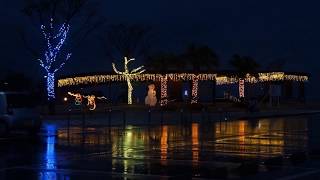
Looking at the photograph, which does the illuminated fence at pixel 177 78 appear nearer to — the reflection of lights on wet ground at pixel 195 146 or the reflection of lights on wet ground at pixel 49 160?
the reflection of lights on wet ground at pixel 195 146

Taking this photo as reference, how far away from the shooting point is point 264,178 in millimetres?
14773

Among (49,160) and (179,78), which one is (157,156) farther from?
(179,78)

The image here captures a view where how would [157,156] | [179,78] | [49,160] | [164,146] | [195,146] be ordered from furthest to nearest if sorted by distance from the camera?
[179,78] → [195,146] → [164,146] → [157,156] → [49,160]

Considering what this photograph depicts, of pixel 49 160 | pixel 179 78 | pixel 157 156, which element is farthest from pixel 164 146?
pixel 179 78

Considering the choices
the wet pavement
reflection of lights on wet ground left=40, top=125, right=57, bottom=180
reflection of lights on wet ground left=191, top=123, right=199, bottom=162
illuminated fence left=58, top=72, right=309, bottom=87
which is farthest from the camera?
illuminated fence left=58, top=72, right=309, bottom=87

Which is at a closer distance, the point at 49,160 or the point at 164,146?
the point at 49,160

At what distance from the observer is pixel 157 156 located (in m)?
20.0

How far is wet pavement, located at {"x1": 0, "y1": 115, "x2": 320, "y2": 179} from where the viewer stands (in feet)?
51.4

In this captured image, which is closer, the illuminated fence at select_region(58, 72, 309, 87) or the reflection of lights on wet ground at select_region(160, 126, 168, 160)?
the reflection of lights on wet ground at select_region(160, 126, 168, 160)

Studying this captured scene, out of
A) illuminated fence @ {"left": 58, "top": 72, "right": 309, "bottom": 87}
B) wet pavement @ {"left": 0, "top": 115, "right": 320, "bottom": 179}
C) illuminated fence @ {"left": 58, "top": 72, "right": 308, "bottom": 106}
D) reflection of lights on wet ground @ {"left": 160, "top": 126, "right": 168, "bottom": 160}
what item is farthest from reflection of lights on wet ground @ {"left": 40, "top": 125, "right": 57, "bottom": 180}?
illuminated fence @ {"left": 58, "top": 72, "right": 309, "bottom": 87}

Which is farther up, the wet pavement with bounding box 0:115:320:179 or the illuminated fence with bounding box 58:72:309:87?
the illuminated fence with bounding box 58:72:309:87

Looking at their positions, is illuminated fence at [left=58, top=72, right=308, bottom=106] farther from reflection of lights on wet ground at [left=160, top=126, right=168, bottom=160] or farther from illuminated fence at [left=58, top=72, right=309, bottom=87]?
reflection of lights on wet ground at [left=160, top=126, right=168, bottom=160]

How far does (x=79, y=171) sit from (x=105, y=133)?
1495cm

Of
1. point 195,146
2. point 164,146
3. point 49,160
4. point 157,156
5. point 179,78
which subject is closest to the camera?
point 49,160
